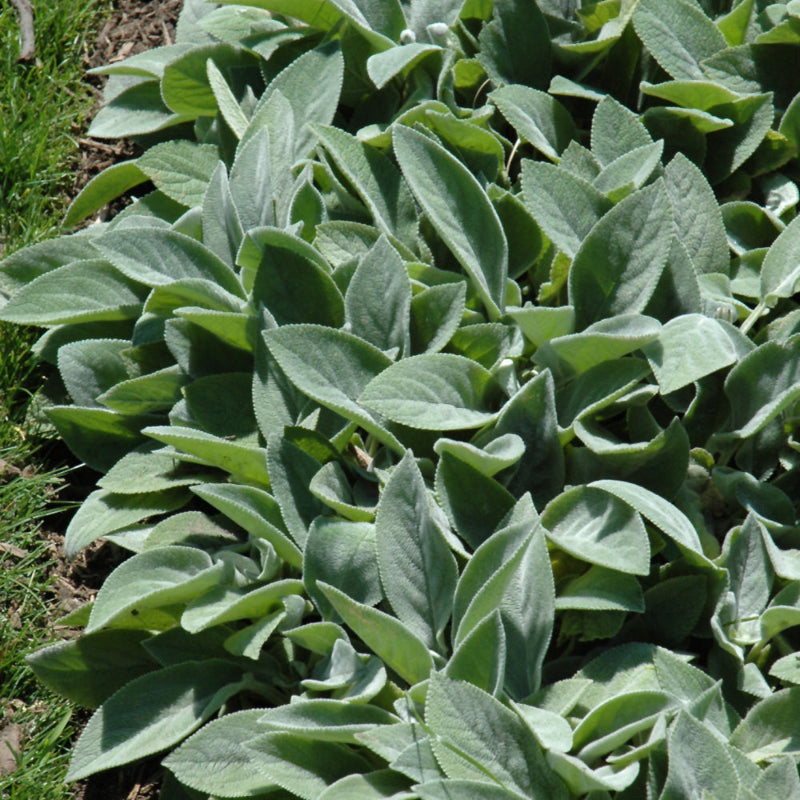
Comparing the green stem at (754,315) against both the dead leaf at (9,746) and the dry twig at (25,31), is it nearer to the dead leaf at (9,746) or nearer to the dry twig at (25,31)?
the dead leaf at (9,746)

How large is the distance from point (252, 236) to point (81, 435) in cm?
72

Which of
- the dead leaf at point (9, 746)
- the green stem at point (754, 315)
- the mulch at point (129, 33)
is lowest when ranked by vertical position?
the dead leaf at point (9, 746)

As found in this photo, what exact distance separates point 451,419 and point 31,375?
141 centimetres

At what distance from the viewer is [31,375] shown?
296 centimetres

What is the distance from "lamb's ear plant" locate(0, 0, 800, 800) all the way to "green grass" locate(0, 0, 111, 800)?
189 millimetres

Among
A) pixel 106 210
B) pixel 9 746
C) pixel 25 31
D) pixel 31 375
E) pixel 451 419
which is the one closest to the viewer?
pixel 451 419

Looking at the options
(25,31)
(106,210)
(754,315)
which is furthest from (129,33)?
(754,315)

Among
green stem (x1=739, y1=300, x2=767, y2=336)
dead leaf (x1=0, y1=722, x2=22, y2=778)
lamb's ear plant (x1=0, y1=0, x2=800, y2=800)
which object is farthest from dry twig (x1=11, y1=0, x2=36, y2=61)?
green stem (x1=739, y1=300, x2=767, y2=336)

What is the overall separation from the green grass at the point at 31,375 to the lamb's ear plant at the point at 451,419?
19 cm

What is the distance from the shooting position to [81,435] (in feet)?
8.60

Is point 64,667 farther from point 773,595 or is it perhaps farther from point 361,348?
point 773,595

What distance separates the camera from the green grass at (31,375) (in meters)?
2.45

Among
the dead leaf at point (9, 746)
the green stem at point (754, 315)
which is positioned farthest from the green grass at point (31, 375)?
the green stem at point (754, 315)

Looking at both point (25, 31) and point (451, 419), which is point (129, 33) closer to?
point (25, 31)
